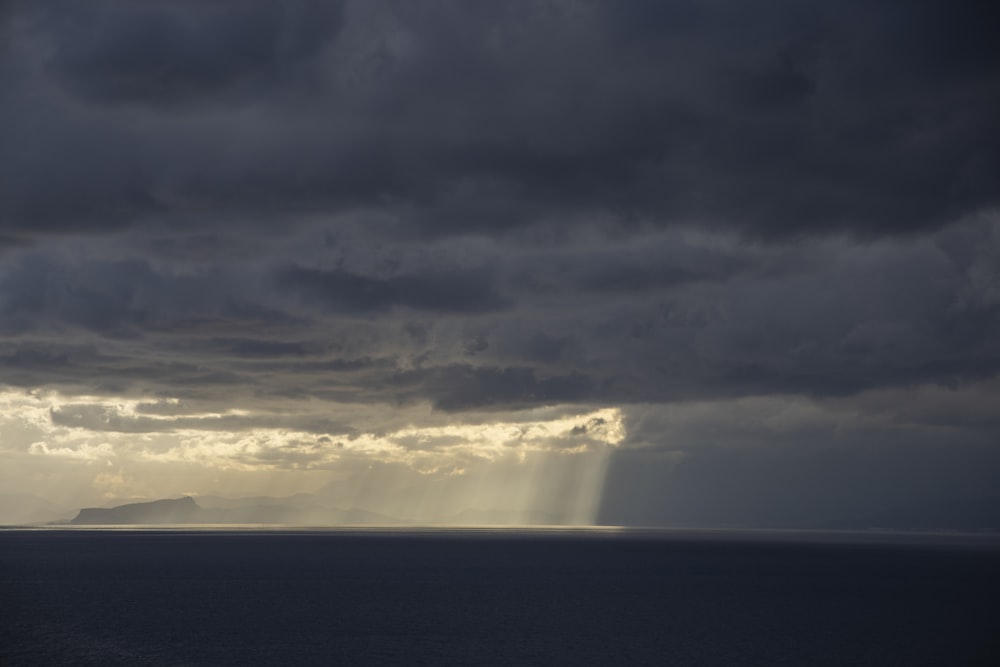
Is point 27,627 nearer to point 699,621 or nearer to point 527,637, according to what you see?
point 527,637

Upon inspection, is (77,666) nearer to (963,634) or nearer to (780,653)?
(780,653)

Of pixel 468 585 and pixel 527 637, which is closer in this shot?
pixel 527 637

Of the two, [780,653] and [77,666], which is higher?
[780,653]

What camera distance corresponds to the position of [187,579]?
199 metres

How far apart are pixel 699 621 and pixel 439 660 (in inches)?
1956

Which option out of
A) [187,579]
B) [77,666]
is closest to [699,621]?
[77,666]

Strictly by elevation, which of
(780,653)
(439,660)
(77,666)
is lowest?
(77,666)

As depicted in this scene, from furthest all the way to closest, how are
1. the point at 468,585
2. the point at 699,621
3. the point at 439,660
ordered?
the point at 468,585 → the point at 699,621 → the point at 439,660

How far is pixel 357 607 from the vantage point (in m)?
142

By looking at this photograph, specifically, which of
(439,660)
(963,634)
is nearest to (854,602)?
(963,634)

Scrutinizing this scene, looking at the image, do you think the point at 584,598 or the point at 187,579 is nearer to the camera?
the point at 584,598

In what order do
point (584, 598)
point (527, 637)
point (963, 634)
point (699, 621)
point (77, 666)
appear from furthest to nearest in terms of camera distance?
point (584, 598), point (699, 621), point (963, 634), point (527, 637), point (77, 666)

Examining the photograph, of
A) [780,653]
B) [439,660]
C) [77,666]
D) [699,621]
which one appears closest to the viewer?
[77,666]

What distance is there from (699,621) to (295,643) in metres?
55.2
